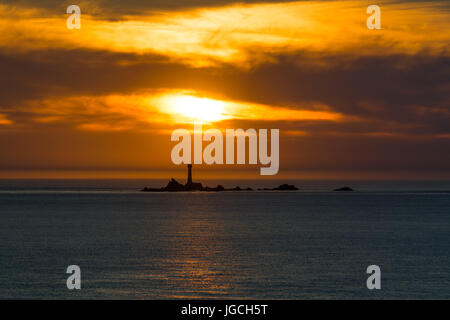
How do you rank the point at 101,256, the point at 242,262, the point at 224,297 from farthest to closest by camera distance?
the point at 101,256 → the point at 242,262 → the point at 224,297

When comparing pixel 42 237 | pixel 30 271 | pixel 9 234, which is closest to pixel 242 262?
pixel 30 271

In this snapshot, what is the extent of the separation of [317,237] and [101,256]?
3346cm

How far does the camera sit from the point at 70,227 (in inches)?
3922

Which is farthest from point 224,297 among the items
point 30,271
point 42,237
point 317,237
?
point 42,237

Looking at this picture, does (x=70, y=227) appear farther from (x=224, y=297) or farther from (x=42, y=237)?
(x=224, y=297)

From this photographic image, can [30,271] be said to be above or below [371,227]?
below

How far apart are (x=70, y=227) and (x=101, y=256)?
40.3m
